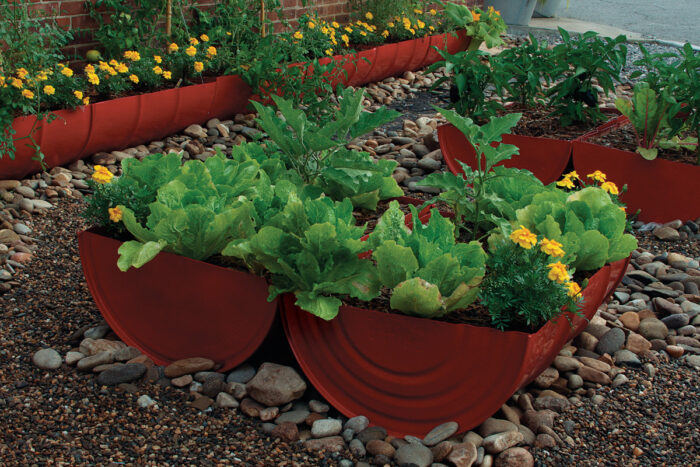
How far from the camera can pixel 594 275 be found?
7.70 feet

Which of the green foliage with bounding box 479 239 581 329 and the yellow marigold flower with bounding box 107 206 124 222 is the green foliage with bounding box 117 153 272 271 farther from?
the green foliage with bounding box 479 239 581 329

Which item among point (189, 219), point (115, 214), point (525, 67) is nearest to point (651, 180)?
point (525, 67)

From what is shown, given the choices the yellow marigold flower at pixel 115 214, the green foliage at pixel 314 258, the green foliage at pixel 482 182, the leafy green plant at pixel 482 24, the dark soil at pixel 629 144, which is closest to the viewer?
the green foliage at pixel 314 258

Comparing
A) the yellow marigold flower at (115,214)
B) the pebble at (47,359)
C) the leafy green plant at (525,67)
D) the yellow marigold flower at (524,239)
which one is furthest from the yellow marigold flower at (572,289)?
the leafy green plant at (525,67)

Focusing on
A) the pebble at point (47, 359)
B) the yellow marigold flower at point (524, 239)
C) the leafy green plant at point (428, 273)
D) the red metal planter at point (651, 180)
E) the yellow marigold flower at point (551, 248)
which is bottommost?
the pebble at point (47, 359)

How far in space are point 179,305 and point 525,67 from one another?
2863 mm

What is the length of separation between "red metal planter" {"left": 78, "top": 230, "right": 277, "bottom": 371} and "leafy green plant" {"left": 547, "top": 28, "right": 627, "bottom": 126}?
2.72 m

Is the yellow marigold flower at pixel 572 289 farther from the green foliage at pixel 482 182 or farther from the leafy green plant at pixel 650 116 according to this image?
the leafy green plant at pixel 650 116

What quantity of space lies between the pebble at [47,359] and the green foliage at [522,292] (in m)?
1.37

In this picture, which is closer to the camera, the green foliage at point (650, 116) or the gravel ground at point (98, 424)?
the gravel ground at point (98, 424)

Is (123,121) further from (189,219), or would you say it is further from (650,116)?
(650,116)

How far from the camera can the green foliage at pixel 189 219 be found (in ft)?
7.33

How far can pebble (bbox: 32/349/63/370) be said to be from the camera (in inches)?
92.7

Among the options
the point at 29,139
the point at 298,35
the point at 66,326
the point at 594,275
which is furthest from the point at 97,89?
the point at 594,275
